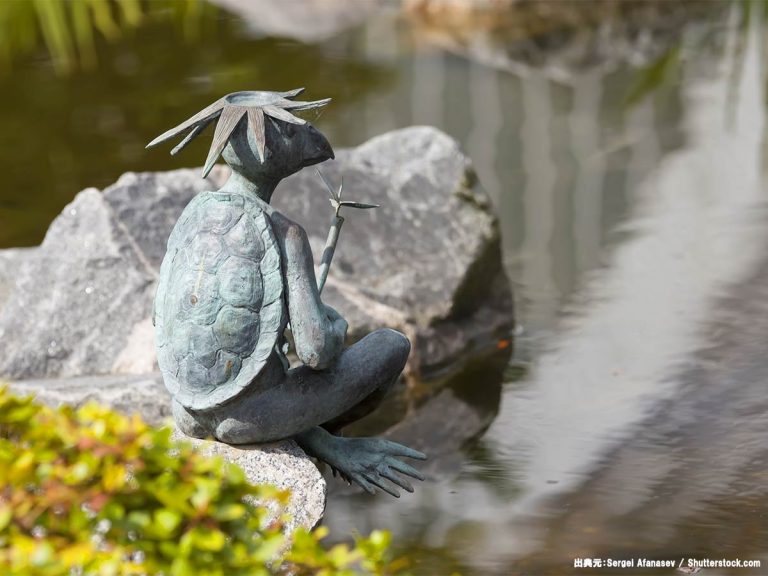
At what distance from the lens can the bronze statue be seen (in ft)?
12.4

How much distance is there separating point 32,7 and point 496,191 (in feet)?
18.7

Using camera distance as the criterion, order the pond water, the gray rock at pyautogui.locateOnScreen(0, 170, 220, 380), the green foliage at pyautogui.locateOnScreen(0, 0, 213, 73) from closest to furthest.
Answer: the pond water
the gray rock at pyautogui.locateOnScreen(0, 170, 220, 380)
the green foliage at pyautogui.locateOnScreen(0, 0, 213, 73)

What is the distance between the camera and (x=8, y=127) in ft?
31.1

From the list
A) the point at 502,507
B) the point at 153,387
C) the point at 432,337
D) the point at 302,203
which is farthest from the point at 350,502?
the point at 302,203

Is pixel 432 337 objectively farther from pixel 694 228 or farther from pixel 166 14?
pixel 166 14

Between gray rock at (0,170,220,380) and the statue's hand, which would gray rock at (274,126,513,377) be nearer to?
gray rock at (0,170,220,380)

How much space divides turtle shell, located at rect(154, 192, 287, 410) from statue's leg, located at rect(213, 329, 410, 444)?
110 mm

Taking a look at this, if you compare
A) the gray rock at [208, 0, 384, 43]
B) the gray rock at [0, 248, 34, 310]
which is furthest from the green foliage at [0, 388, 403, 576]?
the gray rock at [208, 0, 384, 43]

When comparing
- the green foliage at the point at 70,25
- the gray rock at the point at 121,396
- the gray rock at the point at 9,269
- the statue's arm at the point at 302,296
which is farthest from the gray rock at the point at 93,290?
the green foliage at the point at 70,25

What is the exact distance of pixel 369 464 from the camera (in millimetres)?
4168

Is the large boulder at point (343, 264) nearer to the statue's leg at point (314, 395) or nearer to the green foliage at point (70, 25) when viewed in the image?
the statue's leg at point (314, 395)

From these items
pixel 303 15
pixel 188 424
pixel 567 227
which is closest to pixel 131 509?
pixel 188 424

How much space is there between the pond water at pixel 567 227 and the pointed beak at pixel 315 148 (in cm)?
130

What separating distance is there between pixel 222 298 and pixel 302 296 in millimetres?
240
